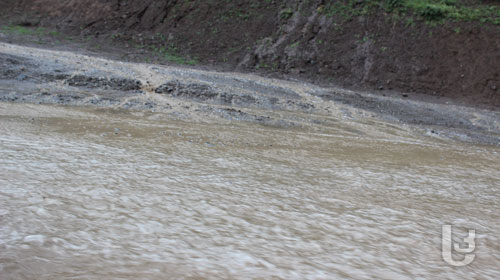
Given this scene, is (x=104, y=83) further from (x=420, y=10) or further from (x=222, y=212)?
(x=420, y=10)

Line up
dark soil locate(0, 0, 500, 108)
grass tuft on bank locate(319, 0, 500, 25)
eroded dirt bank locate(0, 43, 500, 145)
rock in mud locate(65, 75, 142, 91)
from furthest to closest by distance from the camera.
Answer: grass tuft on bank locate(319, 0, 500, 25) < dark soil locate(0, 0, 500, 108) < rock in mud locate(65, 75, 142, 91) < eroded dirt bank locate(0, 43, 500, 145)

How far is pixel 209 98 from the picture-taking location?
9.19m

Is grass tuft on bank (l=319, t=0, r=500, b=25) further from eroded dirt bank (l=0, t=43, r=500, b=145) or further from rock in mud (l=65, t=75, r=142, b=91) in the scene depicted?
rock in mud (l=65, t=75, r=142, b=91)

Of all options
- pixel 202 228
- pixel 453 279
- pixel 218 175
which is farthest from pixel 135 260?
pixel 218 175

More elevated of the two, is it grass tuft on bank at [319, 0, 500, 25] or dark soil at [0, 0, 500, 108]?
grass tuft on bank at [319, 0, 500, 25]

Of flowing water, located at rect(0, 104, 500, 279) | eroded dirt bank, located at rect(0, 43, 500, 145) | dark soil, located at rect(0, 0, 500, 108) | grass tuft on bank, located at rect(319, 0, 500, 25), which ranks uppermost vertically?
grass tuft on bank, located at rect(319, 0, 500, 25)

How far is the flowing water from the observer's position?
5.15 ft

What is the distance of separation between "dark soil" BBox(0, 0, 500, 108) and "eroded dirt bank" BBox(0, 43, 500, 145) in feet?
9.99

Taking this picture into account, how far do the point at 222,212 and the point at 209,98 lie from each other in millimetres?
7198

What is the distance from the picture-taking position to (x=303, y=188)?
281 centimetres

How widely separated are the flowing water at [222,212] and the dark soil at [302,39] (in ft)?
36.3

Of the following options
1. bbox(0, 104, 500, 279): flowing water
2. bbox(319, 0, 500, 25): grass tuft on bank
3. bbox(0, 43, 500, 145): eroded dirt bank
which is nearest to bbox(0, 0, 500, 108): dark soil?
bbox(319, 0, 500, 25): grass tuft on bank

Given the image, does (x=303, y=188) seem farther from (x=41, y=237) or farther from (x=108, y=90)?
(x=108, y=90)

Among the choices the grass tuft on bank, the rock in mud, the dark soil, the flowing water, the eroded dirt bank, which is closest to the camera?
the flowing water
